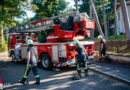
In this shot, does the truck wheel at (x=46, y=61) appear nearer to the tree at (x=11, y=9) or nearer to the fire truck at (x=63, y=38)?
the fire truck at (x=63, y=38)

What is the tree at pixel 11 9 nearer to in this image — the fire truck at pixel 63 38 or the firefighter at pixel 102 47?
the fire truck at pixel 63 38

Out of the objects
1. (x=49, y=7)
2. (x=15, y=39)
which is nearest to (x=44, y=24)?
(x=15, y=39)

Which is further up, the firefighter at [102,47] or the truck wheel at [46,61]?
the firefighter at [102,47]

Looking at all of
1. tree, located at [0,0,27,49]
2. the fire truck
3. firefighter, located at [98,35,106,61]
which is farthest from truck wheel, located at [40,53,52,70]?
tree, located at [0,0,27,49]

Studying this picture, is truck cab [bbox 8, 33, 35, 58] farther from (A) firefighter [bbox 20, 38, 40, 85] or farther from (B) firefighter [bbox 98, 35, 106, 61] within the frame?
(A) firefighter [bbox 20, 38, 40, 85]

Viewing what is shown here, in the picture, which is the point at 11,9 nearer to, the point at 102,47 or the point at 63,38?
the point at 63,38

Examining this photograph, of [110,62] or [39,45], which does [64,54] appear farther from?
[110,62]

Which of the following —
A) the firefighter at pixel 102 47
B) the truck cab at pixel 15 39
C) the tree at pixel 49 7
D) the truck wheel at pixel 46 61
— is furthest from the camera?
the tree at pixel 49 7

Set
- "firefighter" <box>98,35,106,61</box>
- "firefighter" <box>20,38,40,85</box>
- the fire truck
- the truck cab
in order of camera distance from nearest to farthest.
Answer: "firefighter" <box>20,38,40,85</box> < the fire truck < "firefighter" <box>98,35,106,61</box> < the truck cab

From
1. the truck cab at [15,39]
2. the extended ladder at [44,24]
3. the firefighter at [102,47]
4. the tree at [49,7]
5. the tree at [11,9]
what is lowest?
the firefighter at [102,47]

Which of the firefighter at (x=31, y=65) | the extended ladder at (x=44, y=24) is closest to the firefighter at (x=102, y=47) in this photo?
the extended ladder at (x=44, y=24)

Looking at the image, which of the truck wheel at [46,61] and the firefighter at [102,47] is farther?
the firefighter at [102,47]

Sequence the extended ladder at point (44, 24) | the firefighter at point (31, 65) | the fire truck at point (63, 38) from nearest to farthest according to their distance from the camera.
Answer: the firefighter at point (31, 65) < the fire truck at point (63, 38) < the extended ladder at point (44, 24)

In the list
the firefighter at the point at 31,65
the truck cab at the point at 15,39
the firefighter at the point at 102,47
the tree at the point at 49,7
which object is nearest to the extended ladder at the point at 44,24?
the truck cab at the point at 15,39
